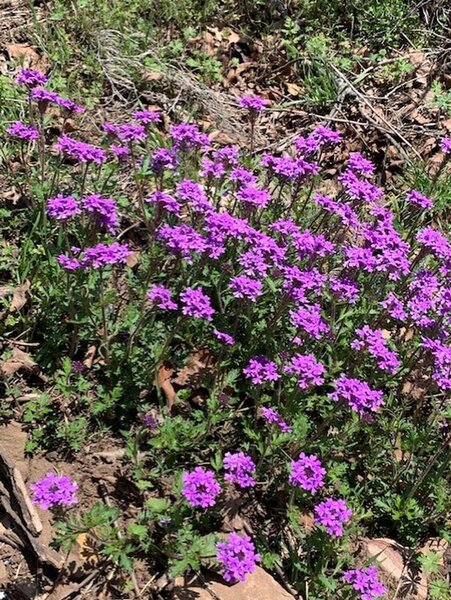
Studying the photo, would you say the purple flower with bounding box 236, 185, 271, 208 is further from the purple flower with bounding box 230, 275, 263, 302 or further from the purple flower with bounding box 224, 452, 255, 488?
the purple flower with bounding box 224, 452, 255, 488

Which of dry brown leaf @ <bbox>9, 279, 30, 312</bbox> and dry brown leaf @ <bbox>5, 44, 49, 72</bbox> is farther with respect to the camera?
dry brown leaf @ <bbox>5, 44, 49, 72</bbox>

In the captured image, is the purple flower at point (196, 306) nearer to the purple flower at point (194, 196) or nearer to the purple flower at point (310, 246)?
the purple flower at point (194, 196)

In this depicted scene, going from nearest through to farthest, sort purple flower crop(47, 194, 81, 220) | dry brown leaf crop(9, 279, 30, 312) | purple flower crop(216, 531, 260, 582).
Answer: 1. purple flower crop(216, 531, 260, 582)
2. purple flower crop(47, 194, 81, 220)
3. dry brown leaf crop(9, 279, 30, 312)

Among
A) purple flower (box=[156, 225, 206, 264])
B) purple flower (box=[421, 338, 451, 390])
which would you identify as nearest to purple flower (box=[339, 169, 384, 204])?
purple flower (box=[421, 338, 451, 390])

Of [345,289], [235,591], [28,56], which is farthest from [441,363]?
[28,56]

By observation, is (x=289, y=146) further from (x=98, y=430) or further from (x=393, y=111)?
(x=98, y=430)

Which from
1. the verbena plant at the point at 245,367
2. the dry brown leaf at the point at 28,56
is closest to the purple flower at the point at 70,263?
the verbena plant at the point at 245,367
